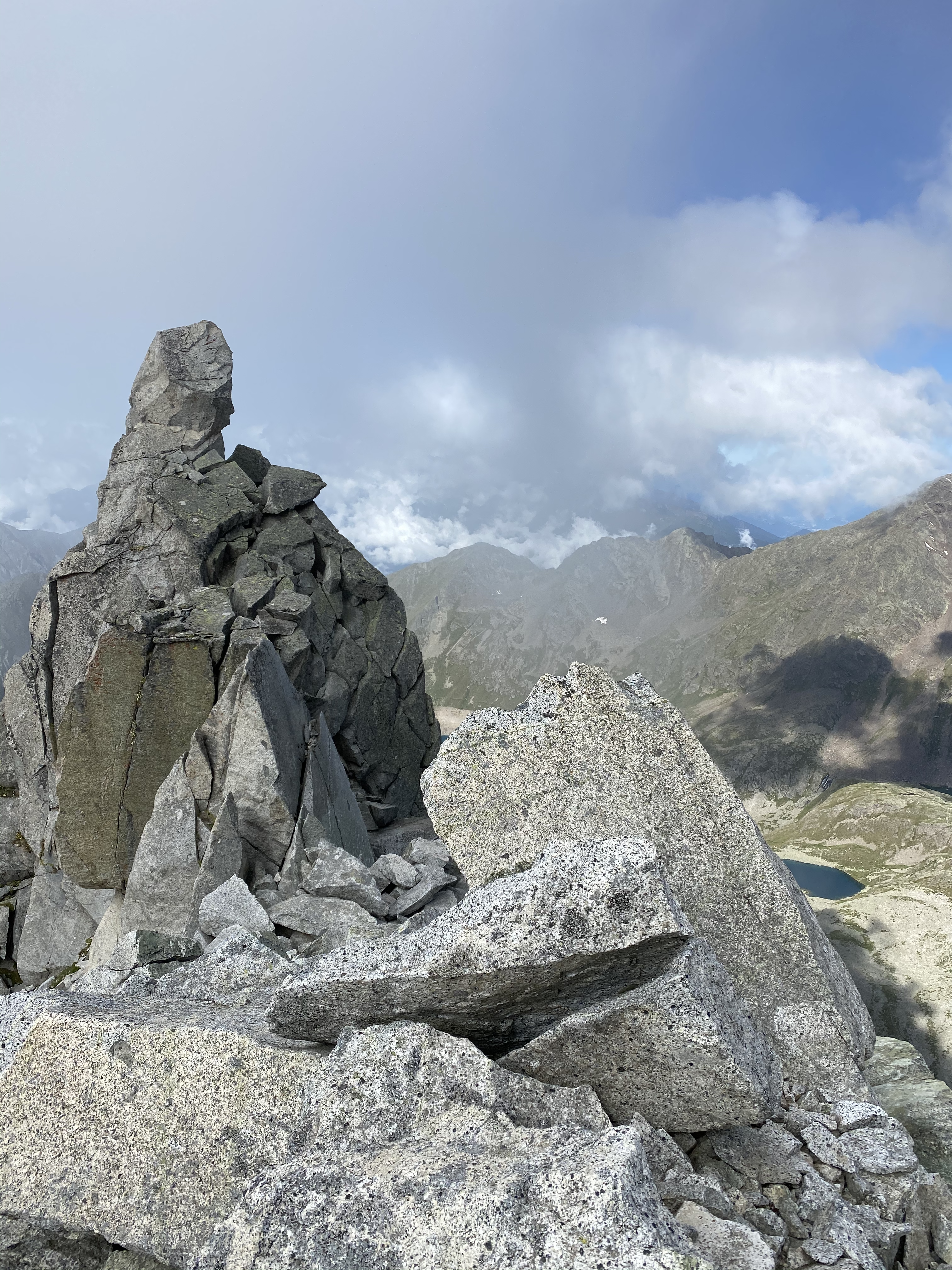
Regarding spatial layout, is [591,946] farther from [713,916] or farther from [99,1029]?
[99,1029]

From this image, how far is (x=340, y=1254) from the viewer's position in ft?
17.3

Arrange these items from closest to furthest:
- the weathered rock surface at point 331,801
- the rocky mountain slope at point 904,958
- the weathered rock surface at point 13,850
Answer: the rocky mountain slope at point 904,958 < the weathered rock surface at point 331,801 < the weathered rock surface at point 13,850

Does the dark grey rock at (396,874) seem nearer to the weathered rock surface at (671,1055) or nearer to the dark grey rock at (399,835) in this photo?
the dark grey rock at (399,835)

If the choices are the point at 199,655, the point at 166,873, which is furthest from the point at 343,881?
the point at 199,655

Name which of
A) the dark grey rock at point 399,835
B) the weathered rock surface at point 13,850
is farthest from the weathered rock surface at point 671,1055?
the weathered rock surface at point 13,850

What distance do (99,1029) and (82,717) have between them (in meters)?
18.0

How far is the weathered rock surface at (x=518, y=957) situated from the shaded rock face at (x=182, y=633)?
15.5 metres

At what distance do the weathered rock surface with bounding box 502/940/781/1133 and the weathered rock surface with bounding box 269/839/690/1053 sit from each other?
29 centimetres

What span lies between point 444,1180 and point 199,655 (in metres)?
21.2

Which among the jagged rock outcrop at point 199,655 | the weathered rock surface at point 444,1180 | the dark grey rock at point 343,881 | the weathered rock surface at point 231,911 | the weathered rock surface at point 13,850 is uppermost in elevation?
the jagged rock outcrop at point 199,655

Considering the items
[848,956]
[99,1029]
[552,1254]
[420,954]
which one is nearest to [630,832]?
[420,954]

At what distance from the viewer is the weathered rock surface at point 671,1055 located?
22.1 feet

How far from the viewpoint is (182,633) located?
24.6 m

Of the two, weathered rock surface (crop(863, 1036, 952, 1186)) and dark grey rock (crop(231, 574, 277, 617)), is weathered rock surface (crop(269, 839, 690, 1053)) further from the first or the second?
dark grey rock (crop(231, 574, 277, 617))
